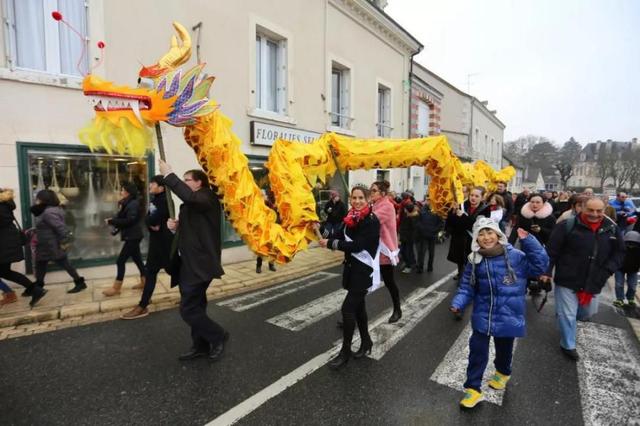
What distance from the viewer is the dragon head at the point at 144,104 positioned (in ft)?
9.52

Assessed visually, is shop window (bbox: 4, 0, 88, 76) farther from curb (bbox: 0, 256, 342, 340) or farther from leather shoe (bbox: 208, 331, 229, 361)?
leather shoe (bbox: 208, 331, 229, 361)

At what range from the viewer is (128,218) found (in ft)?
17.6

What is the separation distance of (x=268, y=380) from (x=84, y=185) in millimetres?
5451

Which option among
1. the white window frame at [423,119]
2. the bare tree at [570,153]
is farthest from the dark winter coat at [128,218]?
the bare tree at [570,153]

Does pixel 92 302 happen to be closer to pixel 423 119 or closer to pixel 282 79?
pixel 282 79

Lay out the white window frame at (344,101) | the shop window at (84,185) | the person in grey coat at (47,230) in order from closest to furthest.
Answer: the person in grey coat at (47,230) < the shop window at (84,185) < the white window frame at (344,101)

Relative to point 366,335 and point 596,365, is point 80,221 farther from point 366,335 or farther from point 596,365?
point 596,365

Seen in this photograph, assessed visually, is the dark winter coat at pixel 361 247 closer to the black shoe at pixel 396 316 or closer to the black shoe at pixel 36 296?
the black shoe at pixel 396 316

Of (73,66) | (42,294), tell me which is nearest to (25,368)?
(42,294)

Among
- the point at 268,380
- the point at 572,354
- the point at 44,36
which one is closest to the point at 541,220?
the point at 572,354

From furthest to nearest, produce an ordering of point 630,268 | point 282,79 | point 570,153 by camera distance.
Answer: point 570,153 → point 282,79 → point 630,268

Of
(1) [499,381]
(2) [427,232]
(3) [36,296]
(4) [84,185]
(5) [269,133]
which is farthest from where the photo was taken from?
(5) [269,133]

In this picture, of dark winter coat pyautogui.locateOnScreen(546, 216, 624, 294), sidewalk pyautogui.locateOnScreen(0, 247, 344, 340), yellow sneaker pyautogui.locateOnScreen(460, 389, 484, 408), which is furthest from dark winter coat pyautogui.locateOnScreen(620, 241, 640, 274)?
sidewalk pyautogui.locateOnScreen(0, 247, 344, 340)

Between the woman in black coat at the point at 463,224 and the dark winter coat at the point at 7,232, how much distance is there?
6.29m
